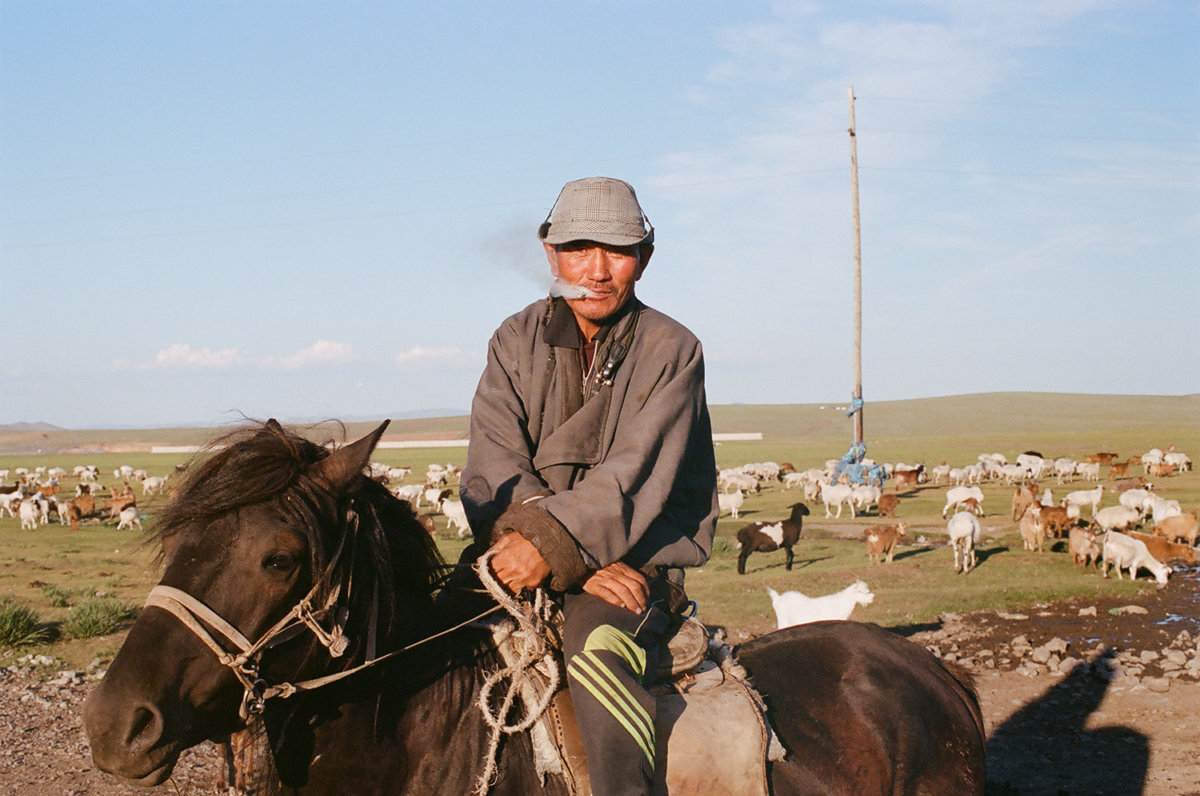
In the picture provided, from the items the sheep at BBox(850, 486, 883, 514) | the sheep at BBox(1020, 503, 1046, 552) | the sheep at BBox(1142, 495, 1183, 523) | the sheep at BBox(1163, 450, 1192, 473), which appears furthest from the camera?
the sheep at BBox(1163, 450, 1192, 473)

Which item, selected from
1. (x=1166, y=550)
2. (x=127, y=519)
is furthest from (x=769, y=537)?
(x=127, y=519)

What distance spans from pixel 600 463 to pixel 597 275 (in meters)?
0.71

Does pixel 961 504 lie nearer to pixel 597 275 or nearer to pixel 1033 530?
pixel 1033 530

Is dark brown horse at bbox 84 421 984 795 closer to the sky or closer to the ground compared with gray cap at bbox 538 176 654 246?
closer to the ground

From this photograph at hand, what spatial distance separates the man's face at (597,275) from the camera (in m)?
3.50

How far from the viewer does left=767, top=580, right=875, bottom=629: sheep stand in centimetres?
1102

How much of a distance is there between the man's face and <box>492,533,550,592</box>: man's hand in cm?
92

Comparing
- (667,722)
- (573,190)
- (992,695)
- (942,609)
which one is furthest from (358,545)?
(942,609)

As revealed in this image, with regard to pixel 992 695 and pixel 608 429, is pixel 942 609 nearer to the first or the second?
pixel 992 695

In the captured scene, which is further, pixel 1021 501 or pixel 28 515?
pixel 28 515

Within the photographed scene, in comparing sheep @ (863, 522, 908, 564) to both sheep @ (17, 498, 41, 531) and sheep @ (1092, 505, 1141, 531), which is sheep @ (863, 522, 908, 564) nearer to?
sheep @ (1092, 505, 1141, 531)

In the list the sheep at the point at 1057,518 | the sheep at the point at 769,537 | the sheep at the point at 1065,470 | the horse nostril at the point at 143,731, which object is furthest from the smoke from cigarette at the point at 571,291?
the sheep at the point at 1065,470

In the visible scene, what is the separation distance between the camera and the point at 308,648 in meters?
2.62

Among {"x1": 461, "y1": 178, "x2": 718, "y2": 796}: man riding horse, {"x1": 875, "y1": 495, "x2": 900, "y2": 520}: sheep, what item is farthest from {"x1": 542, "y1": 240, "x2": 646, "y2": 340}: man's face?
{"x1": 875, "y1": 495, "x2": 900, "y2": 520}: sheep
